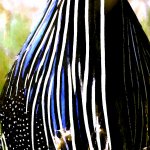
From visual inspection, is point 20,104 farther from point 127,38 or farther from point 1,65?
point 127,38

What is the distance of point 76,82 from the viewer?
1.09 metres

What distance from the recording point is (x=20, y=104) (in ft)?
3.64

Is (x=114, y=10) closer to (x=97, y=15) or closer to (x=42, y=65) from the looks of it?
(x=97, y=15)

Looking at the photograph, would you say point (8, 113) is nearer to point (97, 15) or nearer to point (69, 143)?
point (69, 143)

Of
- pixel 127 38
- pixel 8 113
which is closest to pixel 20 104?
pixel 8 113

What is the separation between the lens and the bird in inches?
42.7

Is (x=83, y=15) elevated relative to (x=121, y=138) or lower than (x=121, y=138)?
elevated

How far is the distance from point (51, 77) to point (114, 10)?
18 centimetres

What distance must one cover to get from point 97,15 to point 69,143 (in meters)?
0.25

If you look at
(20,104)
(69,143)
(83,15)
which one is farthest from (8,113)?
(83,15)

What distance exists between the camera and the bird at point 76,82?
3.56 feet

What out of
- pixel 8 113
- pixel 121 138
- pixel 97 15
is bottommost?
pixel 121 138

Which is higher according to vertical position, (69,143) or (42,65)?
(42,65)

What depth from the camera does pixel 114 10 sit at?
1112mm
